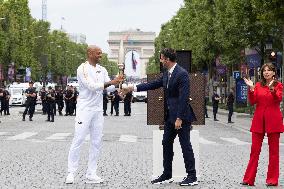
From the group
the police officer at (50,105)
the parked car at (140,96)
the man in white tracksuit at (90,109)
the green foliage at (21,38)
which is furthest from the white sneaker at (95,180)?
the parked car at (140,96)

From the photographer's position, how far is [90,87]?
12.0 meters

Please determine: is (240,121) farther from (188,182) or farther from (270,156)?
(188,182)

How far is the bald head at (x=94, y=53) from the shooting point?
1212cm

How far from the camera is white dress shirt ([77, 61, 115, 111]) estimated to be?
11992mm

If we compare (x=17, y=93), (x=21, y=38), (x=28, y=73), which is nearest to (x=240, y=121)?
(x=17, y=93)

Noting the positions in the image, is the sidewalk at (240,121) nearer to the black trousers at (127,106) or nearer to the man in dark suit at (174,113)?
the black trousers at (127,106)

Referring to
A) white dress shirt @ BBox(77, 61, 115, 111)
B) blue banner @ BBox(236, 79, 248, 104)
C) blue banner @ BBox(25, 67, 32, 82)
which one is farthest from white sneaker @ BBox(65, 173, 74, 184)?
blue banner @ BBox(25, 67, 32, 82)

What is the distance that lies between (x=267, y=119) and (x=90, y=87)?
2.54 metres

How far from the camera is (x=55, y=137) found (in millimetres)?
25797

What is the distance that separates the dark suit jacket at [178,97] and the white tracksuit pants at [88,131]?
0.84m

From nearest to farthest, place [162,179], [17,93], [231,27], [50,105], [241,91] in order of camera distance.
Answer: [162,179], [50,105], [231,27], [241,91], [17,93]

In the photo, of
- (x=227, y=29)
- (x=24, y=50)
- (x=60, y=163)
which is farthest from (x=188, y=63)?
(x=24, y=50)

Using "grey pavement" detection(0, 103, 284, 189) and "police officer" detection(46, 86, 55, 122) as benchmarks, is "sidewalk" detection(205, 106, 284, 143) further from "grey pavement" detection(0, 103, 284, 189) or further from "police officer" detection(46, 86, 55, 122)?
"police officer" detection(46, 86, 55, 122)

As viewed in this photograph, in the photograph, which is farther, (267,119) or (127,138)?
(127,138)
